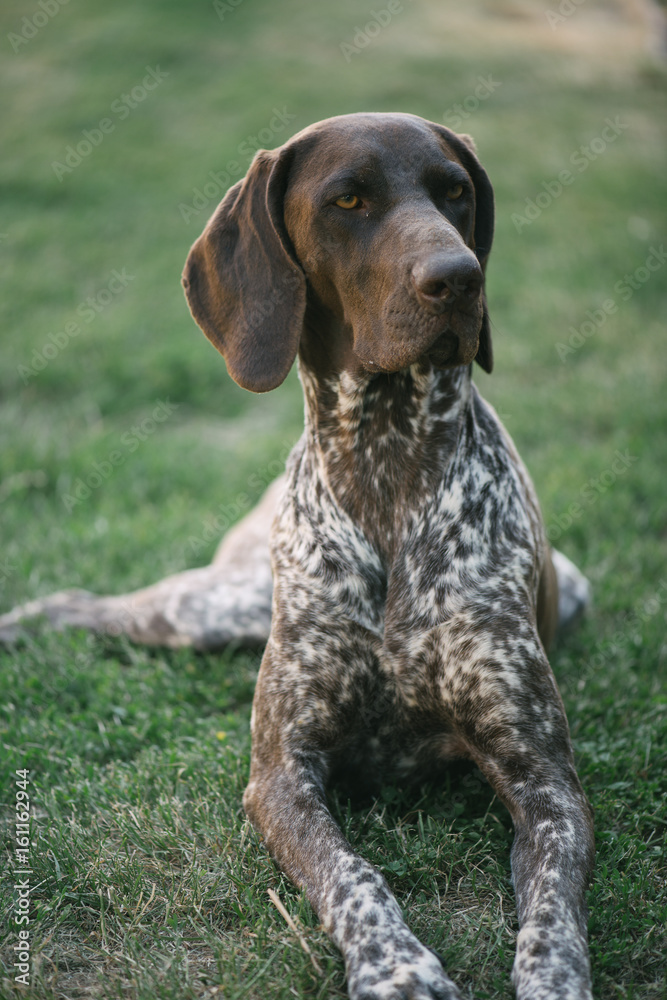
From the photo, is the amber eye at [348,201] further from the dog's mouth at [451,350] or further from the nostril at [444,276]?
the dog's mouth at [451,350]

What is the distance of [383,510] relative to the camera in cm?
281

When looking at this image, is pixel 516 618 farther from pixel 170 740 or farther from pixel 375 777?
pixel 170 740

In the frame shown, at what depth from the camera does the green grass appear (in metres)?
2.44

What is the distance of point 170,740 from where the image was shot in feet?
10.9
